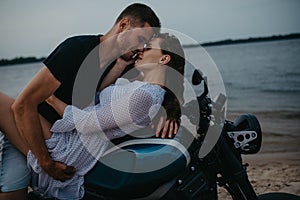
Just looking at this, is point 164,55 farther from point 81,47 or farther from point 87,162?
point 87,162

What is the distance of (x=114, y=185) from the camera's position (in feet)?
7.06

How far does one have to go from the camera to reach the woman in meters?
2.15

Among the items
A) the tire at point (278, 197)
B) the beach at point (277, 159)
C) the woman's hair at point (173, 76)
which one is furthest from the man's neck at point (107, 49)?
the beach at point (277, 159)

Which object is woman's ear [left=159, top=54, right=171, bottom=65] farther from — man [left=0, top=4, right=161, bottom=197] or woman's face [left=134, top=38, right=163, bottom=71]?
man [left=0, top=4, right=161, bottom=197]

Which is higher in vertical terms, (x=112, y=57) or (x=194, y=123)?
(x=112, y=57)

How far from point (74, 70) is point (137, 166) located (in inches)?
26.8

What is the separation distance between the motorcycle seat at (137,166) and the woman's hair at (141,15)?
0.74m

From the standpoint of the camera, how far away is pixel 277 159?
6.52m

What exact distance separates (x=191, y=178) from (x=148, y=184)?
0.81ft

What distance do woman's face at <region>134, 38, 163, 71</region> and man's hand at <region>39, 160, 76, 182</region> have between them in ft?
2.33

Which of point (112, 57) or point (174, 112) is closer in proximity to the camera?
point (174, 112)

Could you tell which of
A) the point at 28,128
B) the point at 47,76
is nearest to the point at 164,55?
the point at 47,76

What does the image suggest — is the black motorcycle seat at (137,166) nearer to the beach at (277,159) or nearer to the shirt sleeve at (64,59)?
the shirt sleeve at (64,59)

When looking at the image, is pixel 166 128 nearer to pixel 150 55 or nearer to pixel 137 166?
pixel 137 166
